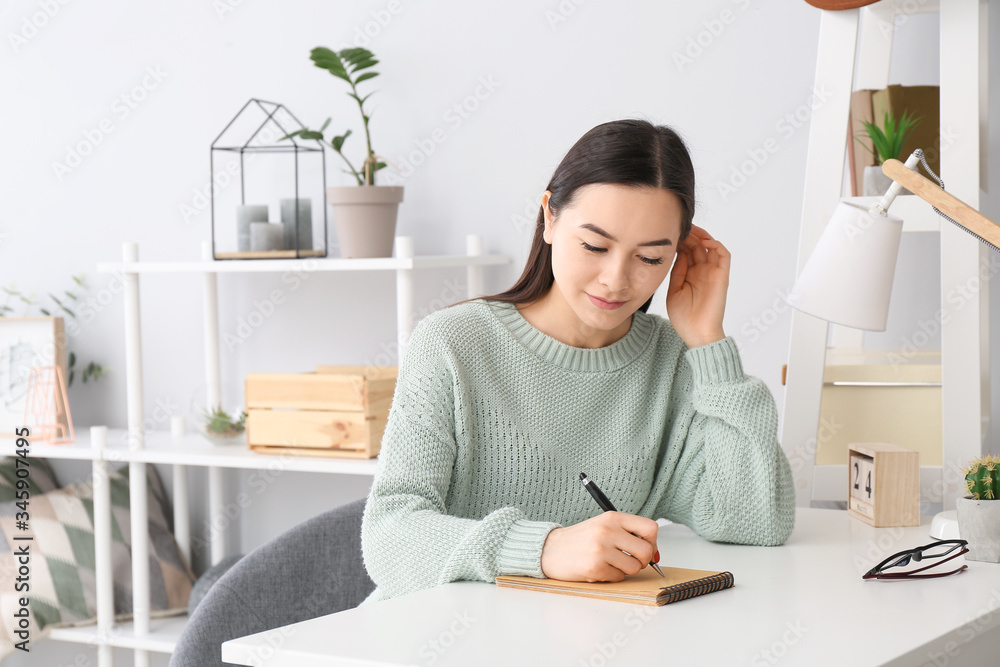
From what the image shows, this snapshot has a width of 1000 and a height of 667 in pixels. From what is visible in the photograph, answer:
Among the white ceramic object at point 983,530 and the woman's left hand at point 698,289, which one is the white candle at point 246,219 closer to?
the woman's left hand at point 698,289

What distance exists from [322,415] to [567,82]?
0.82 metres

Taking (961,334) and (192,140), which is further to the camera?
(192,140)

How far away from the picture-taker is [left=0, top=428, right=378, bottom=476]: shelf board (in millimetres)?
1982

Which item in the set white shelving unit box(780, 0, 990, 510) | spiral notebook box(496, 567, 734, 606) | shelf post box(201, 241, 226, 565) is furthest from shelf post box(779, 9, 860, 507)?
shelf post box(201, 241, 226, 565)

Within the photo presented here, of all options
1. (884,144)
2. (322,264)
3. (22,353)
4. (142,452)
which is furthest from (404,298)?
(22,353)

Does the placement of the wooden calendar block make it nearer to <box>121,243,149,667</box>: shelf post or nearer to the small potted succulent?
the small potted succulent

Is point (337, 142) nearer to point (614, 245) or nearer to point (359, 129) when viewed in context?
point (359, 129)

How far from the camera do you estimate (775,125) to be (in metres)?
1.92

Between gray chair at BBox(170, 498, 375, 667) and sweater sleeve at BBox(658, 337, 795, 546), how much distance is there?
1.45 feet

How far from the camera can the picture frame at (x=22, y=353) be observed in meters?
2.32

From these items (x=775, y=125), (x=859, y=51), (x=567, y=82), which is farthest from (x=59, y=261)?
(x=859, y=51)

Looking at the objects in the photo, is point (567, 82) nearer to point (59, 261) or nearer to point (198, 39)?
point (198, 39)

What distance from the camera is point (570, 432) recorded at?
4.27 feet

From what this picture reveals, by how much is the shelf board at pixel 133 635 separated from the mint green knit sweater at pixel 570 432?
1157mm
